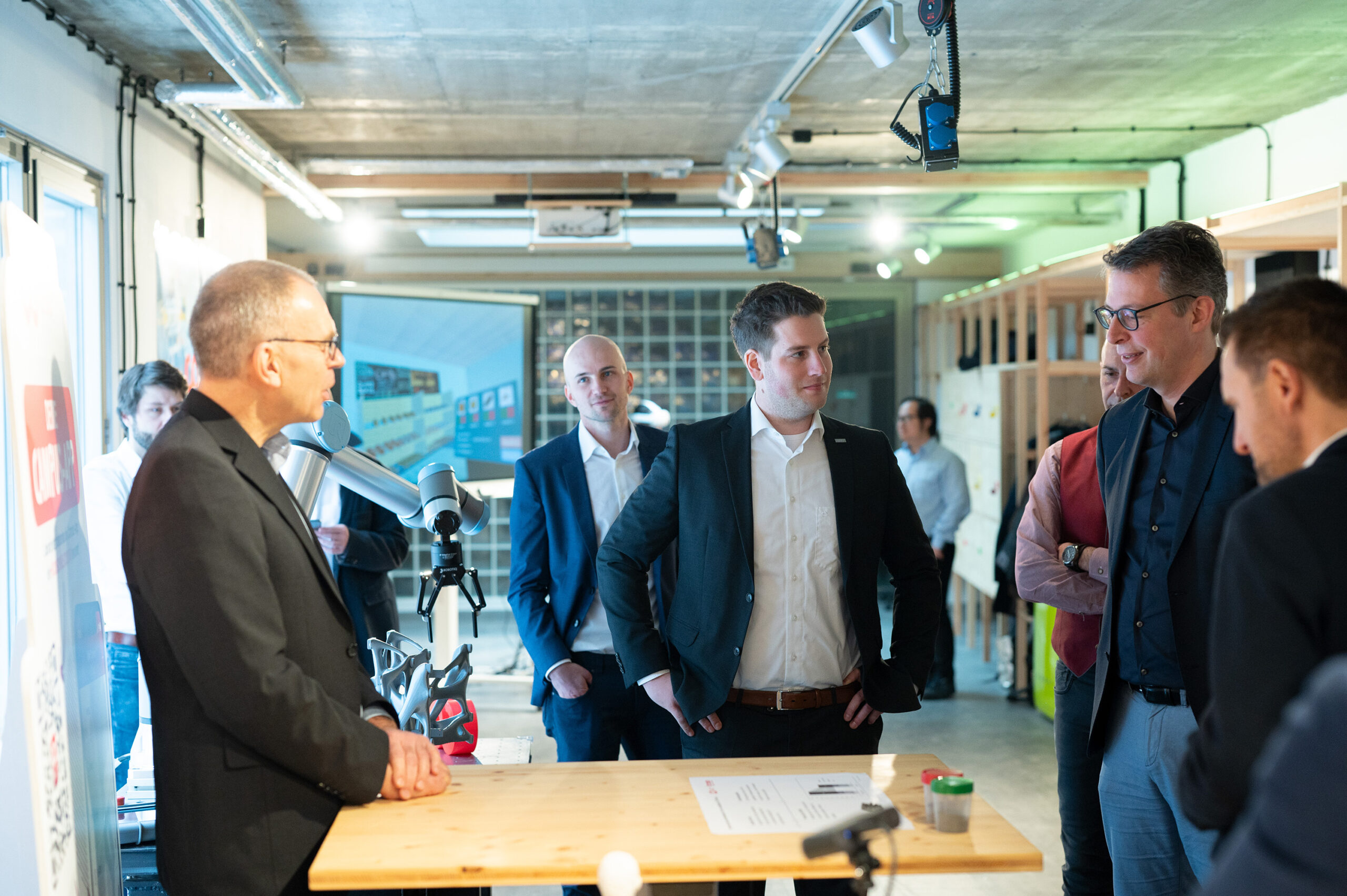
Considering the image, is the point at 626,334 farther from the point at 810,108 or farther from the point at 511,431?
the point at 810,108

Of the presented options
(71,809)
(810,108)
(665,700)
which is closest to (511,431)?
(810,108)

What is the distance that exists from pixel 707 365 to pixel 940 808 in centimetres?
716

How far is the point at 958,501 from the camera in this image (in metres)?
5.52

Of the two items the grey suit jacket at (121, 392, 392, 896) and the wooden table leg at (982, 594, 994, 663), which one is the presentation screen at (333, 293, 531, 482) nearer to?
the wooden table leg at (982, 594, 994, 663)

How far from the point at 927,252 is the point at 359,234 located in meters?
4.15

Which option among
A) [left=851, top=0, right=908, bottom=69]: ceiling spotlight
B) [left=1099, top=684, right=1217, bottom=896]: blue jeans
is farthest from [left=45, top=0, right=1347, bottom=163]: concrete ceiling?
[left=1099, top=684, right=1217, bottom=896]: blue jeans

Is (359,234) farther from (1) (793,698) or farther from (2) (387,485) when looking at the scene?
(1) (793,698)

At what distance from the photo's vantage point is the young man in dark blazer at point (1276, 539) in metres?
0.95

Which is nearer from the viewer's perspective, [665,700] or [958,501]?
[665,700]

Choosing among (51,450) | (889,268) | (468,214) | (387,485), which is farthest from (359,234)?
(51,450)

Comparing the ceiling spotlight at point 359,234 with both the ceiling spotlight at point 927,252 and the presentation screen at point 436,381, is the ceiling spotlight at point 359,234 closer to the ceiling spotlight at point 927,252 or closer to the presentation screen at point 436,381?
the presentation screen at point 436,381

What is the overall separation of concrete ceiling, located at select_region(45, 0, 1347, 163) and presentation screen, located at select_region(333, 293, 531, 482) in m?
0.93

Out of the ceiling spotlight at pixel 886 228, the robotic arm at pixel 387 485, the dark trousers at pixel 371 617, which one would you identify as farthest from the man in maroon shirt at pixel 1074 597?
the ceiling spotlight at pixel 886 228

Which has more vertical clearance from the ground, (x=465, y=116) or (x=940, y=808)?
(x=465, y=116)
